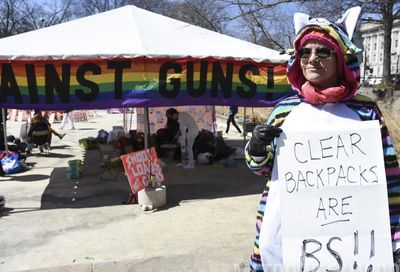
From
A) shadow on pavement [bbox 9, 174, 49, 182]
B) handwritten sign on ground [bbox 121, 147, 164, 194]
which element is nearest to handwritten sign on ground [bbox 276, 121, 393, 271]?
handwritten sign on ground [bbox 121, 147, 164, 194]

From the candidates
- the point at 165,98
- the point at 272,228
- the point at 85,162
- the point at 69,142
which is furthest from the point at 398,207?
the point at 69,142

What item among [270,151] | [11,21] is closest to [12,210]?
[270,151]

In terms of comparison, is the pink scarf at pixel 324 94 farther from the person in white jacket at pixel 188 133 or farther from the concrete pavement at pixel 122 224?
the person in white jacket at pixel 188 133

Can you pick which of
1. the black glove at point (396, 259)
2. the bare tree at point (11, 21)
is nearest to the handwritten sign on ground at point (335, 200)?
the black glove at point (396, 259)

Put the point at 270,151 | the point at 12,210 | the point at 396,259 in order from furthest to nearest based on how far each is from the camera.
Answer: the point at 12,210
the point at 270,151
the point at 396,259

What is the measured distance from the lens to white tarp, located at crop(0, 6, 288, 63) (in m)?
6.79

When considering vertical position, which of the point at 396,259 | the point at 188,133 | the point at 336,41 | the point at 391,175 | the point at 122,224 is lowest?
the point at 122,224

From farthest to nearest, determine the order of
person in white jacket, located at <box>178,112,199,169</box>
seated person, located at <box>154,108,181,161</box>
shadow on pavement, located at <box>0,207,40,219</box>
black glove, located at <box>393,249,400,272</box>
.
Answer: seated person, located at <box>154,108,181,161</box>
person in white jacket, located at <box>178,112,199,169</box>
shadow on pavement, located at <box>0,207,40,219</box>
black glove, located at <box>393,249,400,272</box>

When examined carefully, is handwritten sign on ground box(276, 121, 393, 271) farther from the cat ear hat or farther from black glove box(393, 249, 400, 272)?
the cat ear hat

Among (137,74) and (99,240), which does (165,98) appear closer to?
(137,74)

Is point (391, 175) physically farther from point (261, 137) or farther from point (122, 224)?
point (122, 224)

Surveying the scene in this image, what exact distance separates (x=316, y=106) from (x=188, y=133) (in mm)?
7785

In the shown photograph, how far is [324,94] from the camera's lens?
1.96 metres

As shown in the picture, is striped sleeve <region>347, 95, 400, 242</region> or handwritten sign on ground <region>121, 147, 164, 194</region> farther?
handwritten sign on ground <region>121, 147, 164, 194</region>
